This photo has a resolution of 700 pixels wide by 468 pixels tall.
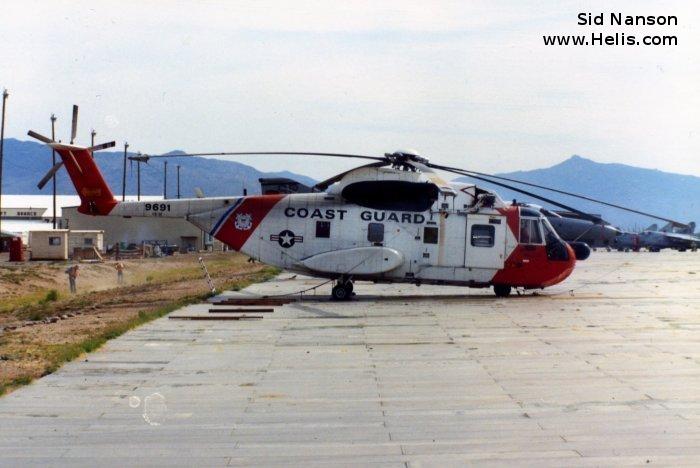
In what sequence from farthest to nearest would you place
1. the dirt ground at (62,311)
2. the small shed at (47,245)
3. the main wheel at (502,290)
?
the small shed at (47,245) < the main wheel at (502,290) < the dirt ground at (62,311)

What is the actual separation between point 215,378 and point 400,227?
13.8 metres

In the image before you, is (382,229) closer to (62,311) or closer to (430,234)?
(430,234)

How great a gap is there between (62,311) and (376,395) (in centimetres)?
1823

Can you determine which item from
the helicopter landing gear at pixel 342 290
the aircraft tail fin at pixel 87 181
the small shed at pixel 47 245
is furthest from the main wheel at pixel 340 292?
the small shed at pixel 47 245

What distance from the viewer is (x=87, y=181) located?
28531 millimetres

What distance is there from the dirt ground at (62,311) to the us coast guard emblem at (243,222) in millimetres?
2592

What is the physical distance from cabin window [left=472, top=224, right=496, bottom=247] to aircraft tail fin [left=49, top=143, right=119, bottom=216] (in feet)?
34.8

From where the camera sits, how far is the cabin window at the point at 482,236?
28.0m

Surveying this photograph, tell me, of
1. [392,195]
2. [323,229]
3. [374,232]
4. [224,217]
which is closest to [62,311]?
[224,217]

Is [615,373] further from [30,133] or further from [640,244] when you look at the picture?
[640,244]

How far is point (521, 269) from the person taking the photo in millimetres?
28281

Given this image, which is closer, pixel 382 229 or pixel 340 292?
pixel 382 229

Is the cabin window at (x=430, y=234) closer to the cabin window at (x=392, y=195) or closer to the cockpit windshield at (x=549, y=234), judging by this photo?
the cabin window at (x=392, y=195)

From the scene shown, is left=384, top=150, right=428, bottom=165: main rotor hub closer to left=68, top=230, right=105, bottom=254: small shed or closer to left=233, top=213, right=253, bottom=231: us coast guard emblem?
left=233, top=213, right=253, bottom=231: us coast guard emblem
